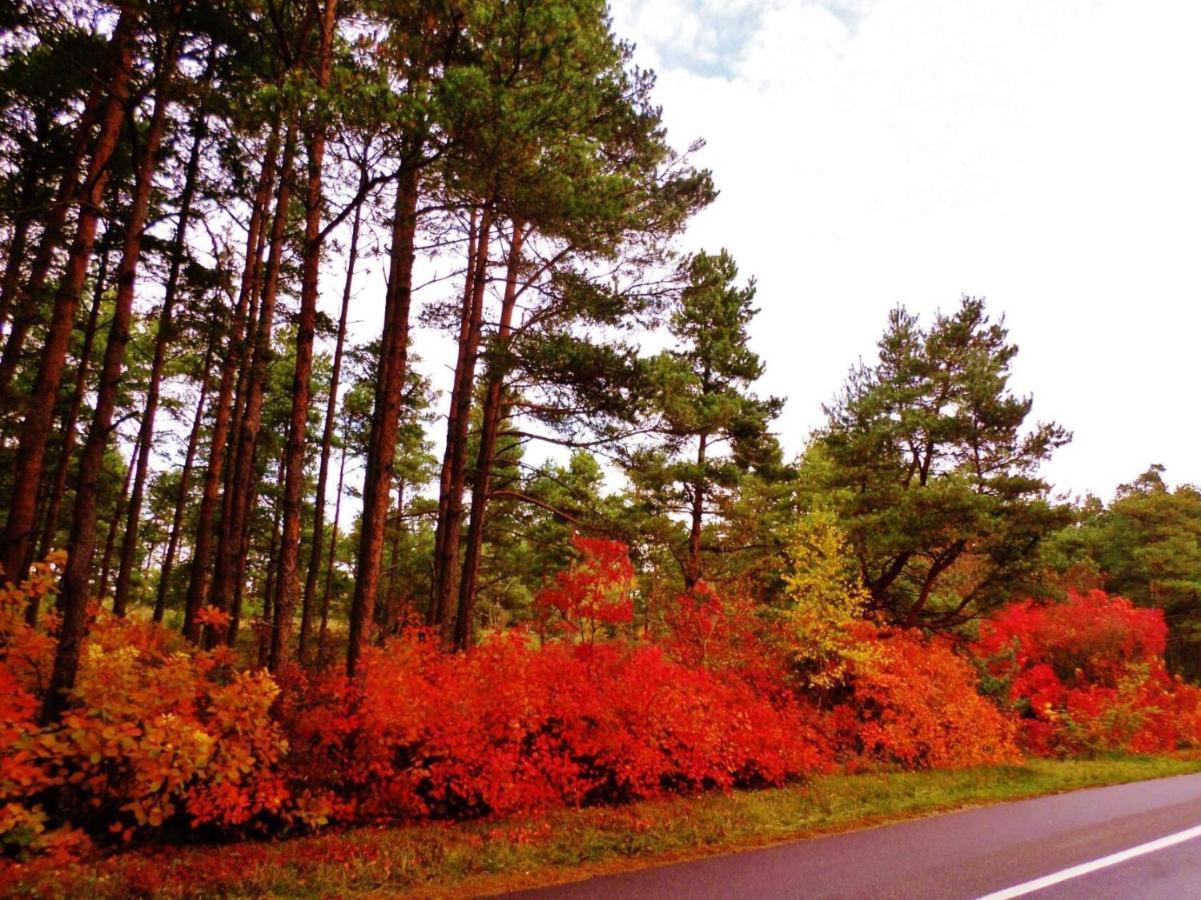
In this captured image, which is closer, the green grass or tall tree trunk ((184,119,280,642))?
the green grass

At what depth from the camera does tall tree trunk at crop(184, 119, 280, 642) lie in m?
10.6

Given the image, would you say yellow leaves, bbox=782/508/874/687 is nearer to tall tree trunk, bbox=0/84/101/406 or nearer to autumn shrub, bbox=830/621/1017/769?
autumn shrub, bbox=830/621/1017/769

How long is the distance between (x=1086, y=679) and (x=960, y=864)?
980 inches

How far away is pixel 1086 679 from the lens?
2564cm

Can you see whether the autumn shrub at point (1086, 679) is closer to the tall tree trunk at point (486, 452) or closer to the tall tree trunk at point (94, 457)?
the tall tree trunk at point (486, 452)

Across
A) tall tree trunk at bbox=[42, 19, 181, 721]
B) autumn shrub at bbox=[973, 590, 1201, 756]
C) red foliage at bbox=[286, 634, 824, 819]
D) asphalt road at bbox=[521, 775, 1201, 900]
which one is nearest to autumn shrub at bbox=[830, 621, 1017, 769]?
red foliage at bbox=[286, 634, 824, 819]

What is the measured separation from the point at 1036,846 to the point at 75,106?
17.2 m

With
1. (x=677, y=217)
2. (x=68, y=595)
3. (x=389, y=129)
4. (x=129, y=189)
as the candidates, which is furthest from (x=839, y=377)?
(x=68, y=595)

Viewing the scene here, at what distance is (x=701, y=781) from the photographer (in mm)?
11141

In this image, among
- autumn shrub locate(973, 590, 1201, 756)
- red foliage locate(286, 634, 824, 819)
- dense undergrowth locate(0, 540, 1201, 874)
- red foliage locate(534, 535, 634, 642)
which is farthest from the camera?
autumn shrub locate(973, 590, 1201, 756)

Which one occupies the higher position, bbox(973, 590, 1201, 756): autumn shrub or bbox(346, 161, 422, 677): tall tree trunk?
bbox(346, 161, 422, 677): tall tree trunk

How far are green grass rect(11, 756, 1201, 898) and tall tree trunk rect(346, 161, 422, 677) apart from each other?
2595 mm

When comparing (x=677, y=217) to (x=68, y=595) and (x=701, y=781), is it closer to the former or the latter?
(x=701, y=781)

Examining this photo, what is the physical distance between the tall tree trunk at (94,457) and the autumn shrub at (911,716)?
43.1 feet
